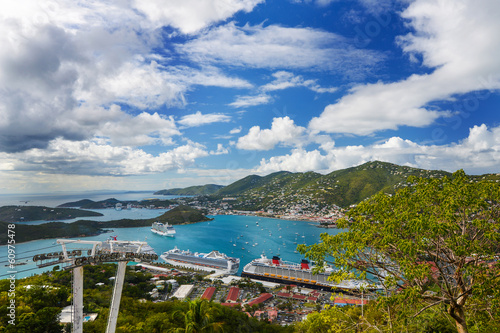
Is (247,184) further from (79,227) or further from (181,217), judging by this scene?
(79,227)

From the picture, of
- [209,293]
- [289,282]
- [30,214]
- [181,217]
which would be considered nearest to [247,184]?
[181,217]

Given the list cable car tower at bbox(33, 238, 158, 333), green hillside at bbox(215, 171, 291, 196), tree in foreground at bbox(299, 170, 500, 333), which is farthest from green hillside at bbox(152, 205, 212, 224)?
tree in foreground at bbox(299, 170, 500, 333)

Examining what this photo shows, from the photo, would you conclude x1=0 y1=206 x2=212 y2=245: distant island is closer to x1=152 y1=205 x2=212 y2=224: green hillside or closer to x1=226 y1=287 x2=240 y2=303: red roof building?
x1=152 y1=205 x2=212 y2=224: green hillside

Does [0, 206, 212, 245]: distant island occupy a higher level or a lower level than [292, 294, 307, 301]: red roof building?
higher

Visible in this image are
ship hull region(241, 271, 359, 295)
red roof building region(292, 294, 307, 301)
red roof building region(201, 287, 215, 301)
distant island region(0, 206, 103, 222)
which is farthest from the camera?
distant island region(0, 206, 103, 222)

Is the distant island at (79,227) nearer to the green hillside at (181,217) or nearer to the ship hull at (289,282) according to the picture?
the green hillside at (181,217)
